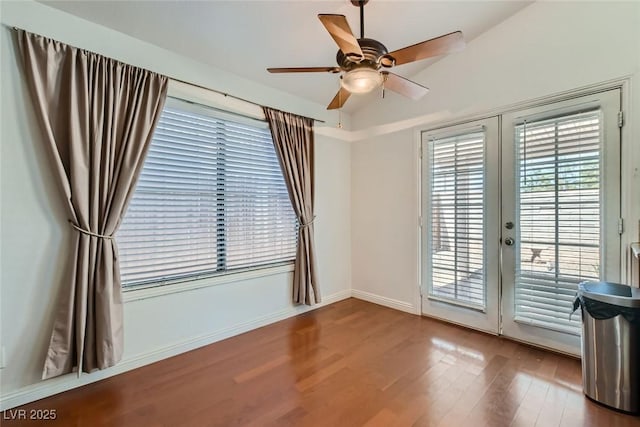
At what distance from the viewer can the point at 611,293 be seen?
213 centimetres

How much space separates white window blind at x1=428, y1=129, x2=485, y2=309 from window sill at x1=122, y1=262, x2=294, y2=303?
5.68 feet

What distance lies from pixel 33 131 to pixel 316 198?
8.56 ft

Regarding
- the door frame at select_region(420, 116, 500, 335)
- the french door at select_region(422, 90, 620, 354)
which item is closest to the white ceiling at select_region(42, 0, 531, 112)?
the door frame at select_region(420, 116, 500, 335)

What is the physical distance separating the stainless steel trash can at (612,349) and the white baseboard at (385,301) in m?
1.66

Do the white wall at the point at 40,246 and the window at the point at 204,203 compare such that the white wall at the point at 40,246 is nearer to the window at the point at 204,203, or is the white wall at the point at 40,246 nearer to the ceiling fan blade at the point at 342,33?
the window at the point at 204,203

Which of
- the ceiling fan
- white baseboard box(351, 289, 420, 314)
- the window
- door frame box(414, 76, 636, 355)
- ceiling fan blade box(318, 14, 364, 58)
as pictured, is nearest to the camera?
ceiling fan blade box(318, 14, 364, 58)

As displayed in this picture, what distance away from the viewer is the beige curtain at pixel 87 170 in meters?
1.94

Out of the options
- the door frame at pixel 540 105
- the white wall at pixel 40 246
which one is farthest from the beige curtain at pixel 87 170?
the door frame at pixel 540 105

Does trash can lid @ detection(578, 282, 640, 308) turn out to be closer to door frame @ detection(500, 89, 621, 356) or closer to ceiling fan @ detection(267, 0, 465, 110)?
door frame @ detection(500, 89, 621, 356)

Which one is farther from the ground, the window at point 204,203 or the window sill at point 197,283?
the window at point 204,203

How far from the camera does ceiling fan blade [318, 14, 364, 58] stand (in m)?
1.48

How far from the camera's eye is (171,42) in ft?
7.95

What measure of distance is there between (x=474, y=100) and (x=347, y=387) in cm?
290

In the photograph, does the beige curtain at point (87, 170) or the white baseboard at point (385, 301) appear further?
the white baseboard at point (385, 301)
